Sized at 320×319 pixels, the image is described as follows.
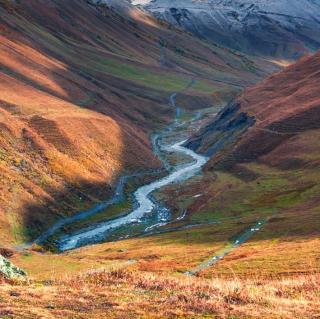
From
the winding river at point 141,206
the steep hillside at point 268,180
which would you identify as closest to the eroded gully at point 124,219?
the winding river at point 141,206

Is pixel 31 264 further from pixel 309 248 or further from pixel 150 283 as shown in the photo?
pixel 150 283

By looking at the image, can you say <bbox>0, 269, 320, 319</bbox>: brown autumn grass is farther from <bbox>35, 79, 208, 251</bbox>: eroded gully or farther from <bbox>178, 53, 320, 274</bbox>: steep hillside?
<bbox>35, 79, 208, 251</bbox>: eroded gully

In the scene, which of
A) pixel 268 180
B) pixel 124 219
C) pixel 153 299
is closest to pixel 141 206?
pixel 124 219

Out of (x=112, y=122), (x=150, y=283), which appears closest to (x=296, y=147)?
(x=112, y=122)

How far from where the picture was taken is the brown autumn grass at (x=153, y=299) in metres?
30.0

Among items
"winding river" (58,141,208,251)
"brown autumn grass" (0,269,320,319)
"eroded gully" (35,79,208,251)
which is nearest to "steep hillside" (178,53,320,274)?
"winding river" (58,141,208,251)

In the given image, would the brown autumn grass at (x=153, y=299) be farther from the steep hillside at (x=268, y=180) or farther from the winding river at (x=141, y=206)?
the winding river at (x=141, y=206)

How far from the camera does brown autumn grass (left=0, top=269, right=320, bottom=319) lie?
29984 millimetres

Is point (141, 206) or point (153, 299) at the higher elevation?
point (153, 299)

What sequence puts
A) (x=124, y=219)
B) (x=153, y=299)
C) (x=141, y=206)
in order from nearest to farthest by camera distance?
(x=153, y=299)
(x=124, y=219)
(x=141, y=206)

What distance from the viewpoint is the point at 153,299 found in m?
33.0

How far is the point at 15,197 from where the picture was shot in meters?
105

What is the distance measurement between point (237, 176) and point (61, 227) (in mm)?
52945

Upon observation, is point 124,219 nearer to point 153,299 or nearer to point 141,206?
point 141,206
